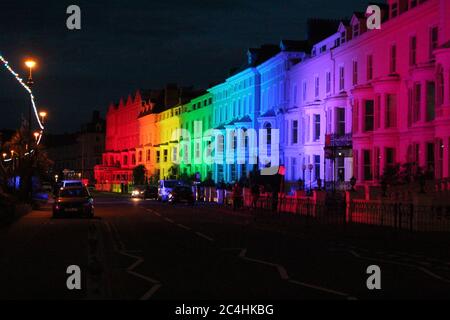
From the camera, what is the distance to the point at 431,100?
1715 inches

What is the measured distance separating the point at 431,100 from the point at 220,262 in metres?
26.6

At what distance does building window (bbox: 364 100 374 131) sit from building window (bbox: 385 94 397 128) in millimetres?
2445

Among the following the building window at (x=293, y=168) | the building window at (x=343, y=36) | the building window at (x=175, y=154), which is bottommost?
Result: the building window at (x=293, y=168)

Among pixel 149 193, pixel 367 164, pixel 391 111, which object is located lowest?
pixel 149 193

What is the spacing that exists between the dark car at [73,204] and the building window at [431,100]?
17436 mm

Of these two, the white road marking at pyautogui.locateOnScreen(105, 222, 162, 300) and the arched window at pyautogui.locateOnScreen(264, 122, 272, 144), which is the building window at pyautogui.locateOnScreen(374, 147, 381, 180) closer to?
the white road marking at pyautogui.locateOnScreen(105, 222, 162, 300)

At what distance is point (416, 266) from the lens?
760 inches

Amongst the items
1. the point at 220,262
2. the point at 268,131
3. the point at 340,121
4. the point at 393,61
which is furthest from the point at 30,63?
the point at 220,262

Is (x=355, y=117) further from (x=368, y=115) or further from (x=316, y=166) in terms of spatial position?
(x=316, y=166)

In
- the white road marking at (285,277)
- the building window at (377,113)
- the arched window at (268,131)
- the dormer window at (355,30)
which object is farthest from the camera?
the arched window at (268,131)

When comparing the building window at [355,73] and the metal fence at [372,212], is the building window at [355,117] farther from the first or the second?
the metal fence at [372,212]

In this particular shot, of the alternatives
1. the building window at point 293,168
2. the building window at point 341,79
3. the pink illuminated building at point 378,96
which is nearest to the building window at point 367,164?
the pink illuminated building at point 378,96

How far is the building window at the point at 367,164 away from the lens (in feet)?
170

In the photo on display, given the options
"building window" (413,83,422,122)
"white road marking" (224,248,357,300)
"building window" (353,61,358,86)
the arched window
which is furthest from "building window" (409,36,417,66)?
the arched window
